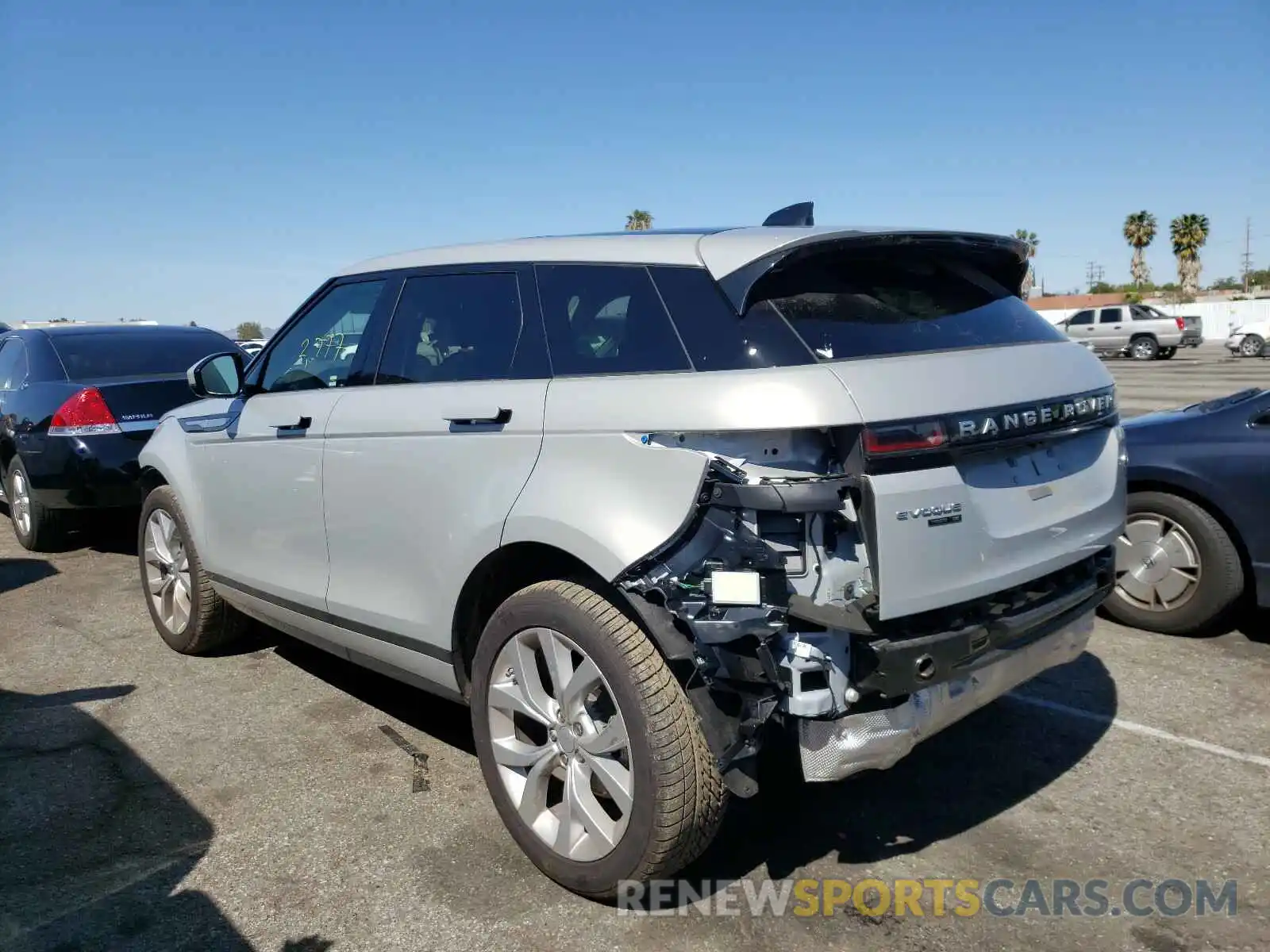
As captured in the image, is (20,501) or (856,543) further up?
(856,543)

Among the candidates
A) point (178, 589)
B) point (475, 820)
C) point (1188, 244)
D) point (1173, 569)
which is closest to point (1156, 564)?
point (1173, 569)

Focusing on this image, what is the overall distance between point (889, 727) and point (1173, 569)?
3163mm

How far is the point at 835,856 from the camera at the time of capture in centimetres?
308

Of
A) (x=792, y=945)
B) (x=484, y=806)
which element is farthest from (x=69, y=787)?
(x=792, y=945)

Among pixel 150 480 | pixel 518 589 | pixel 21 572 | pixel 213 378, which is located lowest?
pixel 21 572

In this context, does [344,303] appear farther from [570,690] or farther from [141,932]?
[141,932]

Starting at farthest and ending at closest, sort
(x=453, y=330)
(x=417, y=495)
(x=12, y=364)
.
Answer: (x=12, y=364) < (x=453, y=330) < (x=417, y=495)

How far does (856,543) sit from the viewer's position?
2471 mm

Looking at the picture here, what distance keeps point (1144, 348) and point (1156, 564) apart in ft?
102

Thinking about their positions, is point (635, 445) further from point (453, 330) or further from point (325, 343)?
point (325, 343)

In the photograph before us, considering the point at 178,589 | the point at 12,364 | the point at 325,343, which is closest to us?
the point at 325,343

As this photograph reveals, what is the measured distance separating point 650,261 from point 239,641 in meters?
3.66

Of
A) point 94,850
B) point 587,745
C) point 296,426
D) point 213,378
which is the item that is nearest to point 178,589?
point 213,378

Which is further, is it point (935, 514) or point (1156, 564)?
point (1156, 564)
